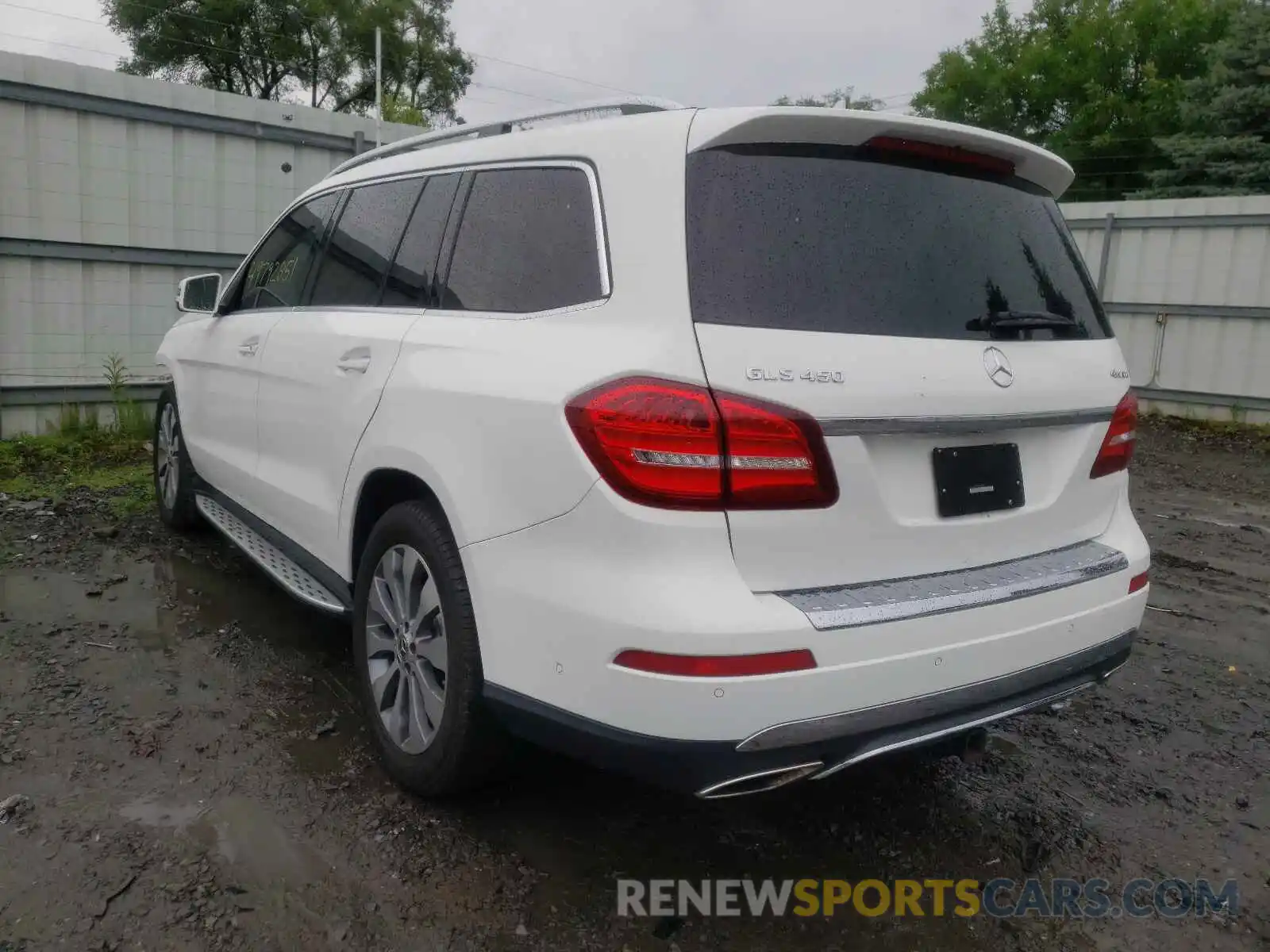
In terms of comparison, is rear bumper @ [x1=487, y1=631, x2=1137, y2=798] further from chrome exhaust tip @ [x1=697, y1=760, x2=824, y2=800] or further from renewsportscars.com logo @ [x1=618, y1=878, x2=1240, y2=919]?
renewsportscars.com logo @ [x1=618, y1=878, x2=1240, y2=919]

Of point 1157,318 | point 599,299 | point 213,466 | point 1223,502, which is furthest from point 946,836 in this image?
point 1157,318

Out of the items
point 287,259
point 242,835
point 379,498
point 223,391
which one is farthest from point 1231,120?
point 242,835

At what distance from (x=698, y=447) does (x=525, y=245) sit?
0.91m

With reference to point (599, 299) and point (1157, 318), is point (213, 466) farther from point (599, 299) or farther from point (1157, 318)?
point (1157, 318)

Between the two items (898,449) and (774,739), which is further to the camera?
(898,449)

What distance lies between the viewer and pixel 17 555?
5129mm

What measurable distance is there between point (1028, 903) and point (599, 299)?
1.84m

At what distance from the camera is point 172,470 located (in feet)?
17.9

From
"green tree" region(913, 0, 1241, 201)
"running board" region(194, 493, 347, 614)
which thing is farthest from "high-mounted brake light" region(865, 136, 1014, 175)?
"green tree" region(913, 0, 1241, 201)

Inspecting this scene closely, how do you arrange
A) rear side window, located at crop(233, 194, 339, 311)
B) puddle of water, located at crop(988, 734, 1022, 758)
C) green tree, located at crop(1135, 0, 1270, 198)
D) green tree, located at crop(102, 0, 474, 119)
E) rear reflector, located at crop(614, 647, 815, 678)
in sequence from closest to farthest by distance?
rear reflector, located at crop(614, 647, 815, 678) < puddle of water, located at crop(988, 734, 1022, 758) < rear side window, located at crop(233, 194, 339, 311) < green tree, located at crop(1135, 0, 1270, 198) < green tree, located at crop(102, 0, 474, 119)

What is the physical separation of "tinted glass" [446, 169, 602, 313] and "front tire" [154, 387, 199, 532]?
9.31 feet

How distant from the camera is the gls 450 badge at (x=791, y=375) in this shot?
2.16 m

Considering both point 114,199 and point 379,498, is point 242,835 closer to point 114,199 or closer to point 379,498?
point 379,498

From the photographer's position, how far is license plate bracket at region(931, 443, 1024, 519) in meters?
2.40
